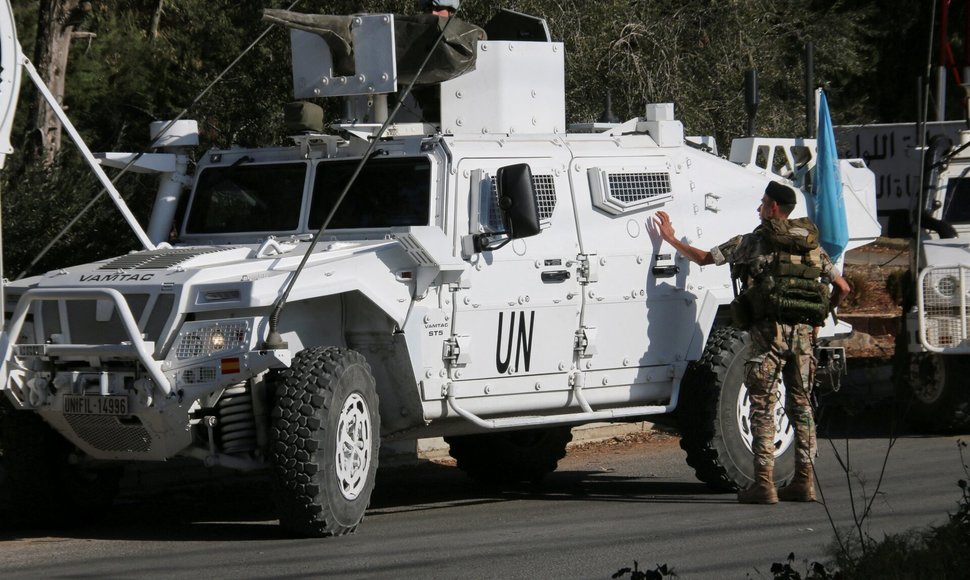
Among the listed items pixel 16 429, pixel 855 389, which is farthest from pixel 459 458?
pixel 855 389

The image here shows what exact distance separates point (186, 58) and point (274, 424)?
9.54 metres

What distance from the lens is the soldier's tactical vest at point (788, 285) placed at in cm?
920

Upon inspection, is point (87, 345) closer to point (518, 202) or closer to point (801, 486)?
point (518, 202)

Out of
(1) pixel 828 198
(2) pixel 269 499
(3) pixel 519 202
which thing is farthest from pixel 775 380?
(2) pixel 269 499

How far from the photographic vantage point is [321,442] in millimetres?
8125

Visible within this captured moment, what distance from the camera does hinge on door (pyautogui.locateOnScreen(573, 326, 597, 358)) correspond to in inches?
387

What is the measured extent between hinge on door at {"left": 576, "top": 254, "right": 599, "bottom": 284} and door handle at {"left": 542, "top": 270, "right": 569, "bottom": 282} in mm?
100

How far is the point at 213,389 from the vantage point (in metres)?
8.04

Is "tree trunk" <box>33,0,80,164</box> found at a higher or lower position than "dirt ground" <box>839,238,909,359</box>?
higher

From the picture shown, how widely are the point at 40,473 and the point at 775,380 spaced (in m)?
4.24

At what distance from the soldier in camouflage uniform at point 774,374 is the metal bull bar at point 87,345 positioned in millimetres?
3446

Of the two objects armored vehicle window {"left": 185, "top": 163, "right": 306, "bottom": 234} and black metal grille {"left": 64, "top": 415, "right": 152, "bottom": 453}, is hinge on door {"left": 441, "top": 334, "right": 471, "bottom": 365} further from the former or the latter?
black metal grille {"left": 64, "top": 415, "right": 152, "bottom": 453}

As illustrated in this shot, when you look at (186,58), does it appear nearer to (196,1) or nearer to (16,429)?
(196,1)

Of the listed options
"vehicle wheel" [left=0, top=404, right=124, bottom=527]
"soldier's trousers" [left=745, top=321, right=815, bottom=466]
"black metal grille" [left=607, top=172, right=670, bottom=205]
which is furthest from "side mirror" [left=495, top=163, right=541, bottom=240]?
"vehicle wheel" [left=0, top=404, right=124, bottom=527]
